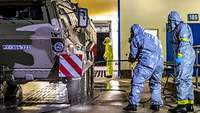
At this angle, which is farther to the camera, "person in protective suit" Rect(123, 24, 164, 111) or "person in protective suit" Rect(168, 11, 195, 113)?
"person in protective suit" Rect(123, 24, 164, 111)

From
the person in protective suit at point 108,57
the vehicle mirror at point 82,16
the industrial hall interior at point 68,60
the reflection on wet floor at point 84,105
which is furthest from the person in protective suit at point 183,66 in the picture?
the person in protective suit at point 108,57

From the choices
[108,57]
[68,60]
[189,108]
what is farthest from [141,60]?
[108,57]

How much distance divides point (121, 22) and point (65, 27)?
1089 centimetres

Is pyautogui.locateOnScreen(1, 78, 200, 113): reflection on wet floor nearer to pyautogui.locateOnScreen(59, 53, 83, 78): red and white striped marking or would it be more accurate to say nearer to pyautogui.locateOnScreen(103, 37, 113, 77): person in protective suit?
pyautogui.locateOnScreen(59, 53, 83, 78): red and white striped marking

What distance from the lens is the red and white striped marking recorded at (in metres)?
7.84

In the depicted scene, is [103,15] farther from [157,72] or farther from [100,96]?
[157,72]

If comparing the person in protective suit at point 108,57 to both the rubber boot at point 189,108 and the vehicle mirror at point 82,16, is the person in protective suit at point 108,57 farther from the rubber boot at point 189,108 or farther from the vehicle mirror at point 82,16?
the vehicle mirror at point 82,16

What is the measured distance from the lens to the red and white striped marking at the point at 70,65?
309 inches

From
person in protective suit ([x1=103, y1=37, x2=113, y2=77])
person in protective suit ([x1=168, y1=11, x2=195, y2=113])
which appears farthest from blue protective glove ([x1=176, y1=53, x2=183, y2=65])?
person in protective suit ([x1=103, y1=37, x2=113, y2=77])

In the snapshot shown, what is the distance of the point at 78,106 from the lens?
938 centimetres

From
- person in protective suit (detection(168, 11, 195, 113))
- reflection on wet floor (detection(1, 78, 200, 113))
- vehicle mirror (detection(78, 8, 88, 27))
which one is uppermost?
vehicle mirror (detection(78, 8, 88, 27))

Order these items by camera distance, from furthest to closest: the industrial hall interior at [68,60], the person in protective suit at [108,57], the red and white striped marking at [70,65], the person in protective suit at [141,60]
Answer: the person in protective suit at [108,57] → the person in protective suit at [141,60] → the industrial hall interior at [68,60] → the red and white striped marking at [70,65]

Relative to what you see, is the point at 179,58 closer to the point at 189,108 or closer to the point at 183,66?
the point at 183,66

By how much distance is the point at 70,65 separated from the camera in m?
7.90
